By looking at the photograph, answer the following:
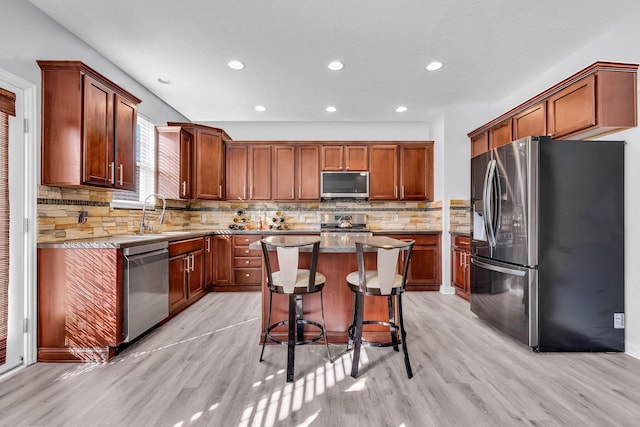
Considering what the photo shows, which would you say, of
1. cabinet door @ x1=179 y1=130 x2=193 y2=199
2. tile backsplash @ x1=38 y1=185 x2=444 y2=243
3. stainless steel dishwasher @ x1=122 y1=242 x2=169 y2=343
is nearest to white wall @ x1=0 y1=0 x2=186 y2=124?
cabinet door @ x1=179 y1=130 x2=193 y2=199

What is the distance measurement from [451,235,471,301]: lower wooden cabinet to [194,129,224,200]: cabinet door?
3.76 meters

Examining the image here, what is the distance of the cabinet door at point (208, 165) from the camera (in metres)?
4.50

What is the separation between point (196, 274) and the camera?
13.0ft

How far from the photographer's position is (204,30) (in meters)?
2.60

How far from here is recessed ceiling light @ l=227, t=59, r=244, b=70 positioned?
314cm

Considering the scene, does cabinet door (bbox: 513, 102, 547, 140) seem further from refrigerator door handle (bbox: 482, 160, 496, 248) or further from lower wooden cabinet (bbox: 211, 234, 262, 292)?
lower wooden cabinet (bbox: 211, 234, 262, 292)

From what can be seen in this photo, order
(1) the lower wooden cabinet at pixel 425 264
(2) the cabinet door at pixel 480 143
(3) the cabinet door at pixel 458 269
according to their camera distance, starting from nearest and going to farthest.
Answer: (2) the cabinet door at pixel 480 143
(3) the cabinet door at pixel 458 269
(1) the lower wooden cabinet at pixel 425 264

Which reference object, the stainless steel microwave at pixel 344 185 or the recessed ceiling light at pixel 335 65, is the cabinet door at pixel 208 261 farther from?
the recessed ceiling light at pixel 335 65

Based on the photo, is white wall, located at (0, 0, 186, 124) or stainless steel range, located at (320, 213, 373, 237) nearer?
white wall, located at (0, 0, 186, 124)

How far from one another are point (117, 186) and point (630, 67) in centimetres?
448

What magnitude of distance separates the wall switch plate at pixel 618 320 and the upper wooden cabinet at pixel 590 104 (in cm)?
156

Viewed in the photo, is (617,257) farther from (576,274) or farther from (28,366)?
(28,366)

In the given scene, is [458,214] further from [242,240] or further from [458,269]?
[242,240]

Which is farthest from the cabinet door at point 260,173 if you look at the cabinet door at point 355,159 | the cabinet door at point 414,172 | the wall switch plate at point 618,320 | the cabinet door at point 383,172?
the wall switch plate at point 618,320
